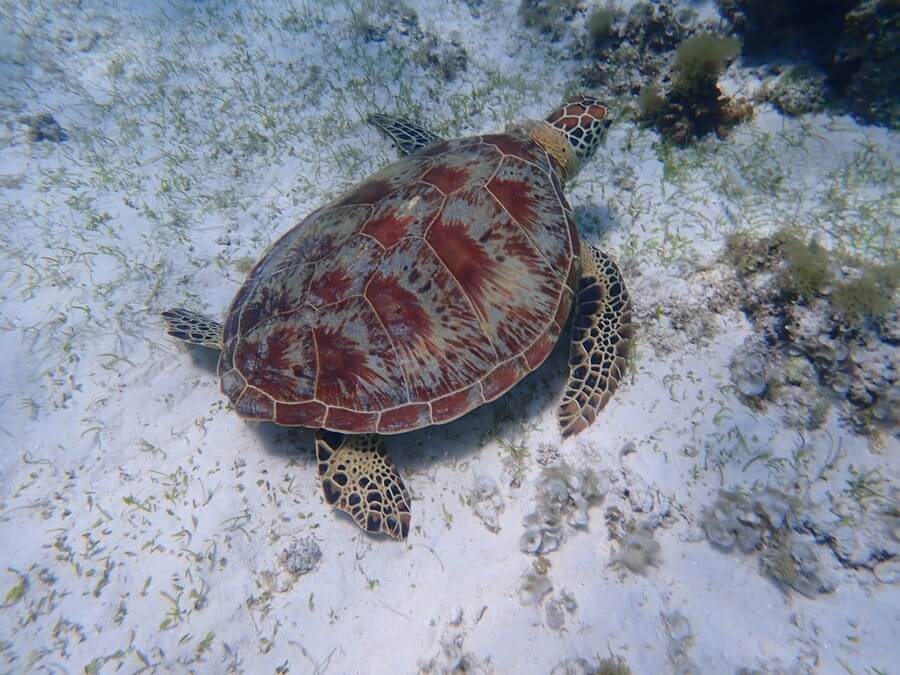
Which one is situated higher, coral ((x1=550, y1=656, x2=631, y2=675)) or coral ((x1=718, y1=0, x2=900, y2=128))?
coral ((x1=718, y1=0, x2=900, y2=128))

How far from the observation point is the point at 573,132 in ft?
11.7

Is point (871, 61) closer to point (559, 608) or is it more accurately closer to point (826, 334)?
point (826, 334)

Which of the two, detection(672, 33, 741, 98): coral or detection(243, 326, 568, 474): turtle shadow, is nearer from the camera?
detection(243, 326, 568, 474): turtle shadow

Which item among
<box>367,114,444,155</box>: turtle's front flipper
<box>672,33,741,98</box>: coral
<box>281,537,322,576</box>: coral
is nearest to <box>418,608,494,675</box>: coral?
<box>281,537,322,576</box>: coral

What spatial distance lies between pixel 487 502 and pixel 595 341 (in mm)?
1325

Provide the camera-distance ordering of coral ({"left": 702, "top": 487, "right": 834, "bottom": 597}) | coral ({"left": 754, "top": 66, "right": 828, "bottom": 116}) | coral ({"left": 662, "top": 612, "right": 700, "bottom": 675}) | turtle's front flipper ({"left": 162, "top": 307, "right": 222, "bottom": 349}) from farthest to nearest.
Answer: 1. coral ({"left": 754, "top": 66, "right": 828, "bottom": 116})
2. turtle's front flipper ({"left": 162, "top": 307, "right": 222, "bottom": 349})
3. coral ({"left": 702, "top": 487, "right": 834, "bottom": 597})
4. coral ({"left": 662, "top": 612, "right": 700, "bottom": 675})

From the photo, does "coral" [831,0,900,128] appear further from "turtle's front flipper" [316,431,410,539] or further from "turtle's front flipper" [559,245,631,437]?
"turtle's front flipper" [316,431,410,539]

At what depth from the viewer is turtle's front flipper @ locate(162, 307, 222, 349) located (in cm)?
306

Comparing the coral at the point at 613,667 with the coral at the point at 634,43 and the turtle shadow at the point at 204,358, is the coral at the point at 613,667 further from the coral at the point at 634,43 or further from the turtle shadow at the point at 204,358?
the coral at the point at 634,43

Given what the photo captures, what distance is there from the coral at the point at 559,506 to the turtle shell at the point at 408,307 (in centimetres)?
68

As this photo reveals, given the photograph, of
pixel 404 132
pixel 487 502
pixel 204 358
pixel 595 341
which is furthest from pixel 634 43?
pixel 204 358

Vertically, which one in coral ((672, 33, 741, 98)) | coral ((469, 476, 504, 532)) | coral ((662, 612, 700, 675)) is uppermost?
coral ((672, 33, 741, 98))

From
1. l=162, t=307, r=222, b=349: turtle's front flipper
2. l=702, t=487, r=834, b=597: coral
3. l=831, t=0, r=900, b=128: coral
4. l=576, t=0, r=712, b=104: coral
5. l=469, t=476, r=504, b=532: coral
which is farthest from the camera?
l=576, t=0, r=712, b=104: coral

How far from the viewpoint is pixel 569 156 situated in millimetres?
3553
